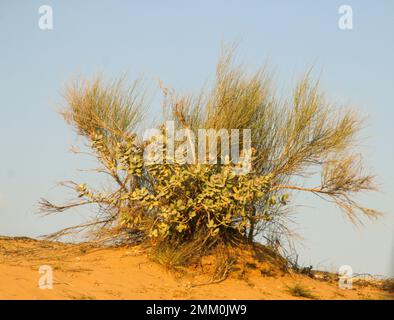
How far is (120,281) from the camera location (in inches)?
394

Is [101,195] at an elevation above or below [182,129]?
below

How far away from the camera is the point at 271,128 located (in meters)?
11.6

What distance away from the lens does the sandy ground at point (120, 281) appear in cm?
911

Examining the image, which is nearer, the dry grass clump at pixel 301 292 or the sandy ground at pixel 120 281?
the sandy ground at pixel 120 281

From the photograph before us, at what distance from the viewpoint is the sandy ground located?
9109mm

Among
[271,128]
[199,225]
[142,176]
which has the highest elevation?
[271,128]

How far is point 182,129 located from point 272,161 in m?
1.77

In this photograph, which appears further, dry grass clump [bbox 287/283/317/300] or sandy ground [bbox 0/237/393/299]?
dry grass clump [bbox 287/283/317/300]

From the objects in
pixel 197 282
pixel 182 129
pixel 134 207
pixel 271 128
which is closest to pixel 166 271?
pixel 197 282

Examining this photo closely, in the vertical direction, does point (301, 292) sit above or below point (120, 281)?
below
